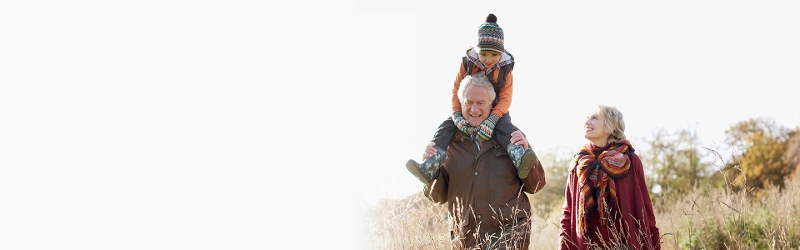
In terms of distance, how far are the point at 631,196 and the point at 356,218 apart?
231cm

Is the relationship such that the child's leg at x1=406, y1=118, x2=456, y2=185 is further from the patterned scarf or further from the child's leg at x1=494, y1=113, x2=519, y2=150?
the patterned scarf

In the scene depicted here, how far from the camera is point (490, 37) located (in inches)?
207

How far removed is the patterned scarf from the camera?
479 cm

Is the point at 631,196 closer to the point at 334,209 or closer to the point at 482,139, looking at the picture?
the point at 482,139

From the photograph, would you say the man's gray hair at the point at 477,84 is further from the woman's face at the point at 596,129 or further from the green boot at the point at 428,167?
the woman's face at the point at 596,129

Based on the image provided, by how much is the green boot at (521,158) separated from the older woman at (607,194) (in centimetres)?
39

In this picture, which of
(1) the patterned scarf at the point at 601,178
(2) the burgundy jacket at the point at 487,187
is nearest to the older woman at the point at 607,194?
(1) the patterned scarf at the point at 601,178

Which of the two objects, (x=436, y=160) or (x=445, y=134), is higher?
(x=445, y=134)

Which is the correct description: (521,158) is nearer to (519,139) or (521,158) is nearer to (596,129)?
(519,139)

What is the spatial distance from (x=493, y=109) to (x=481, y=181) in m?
0.47

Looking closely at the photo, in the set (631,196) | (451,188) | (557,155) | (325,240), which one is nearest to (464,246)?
(451,188)

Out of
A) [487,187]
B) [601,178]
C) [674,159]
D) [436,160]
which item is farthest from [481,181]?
[674,159]

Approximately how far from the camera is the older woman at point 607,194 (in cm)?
468

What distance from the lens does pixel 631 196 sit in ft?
15.6
